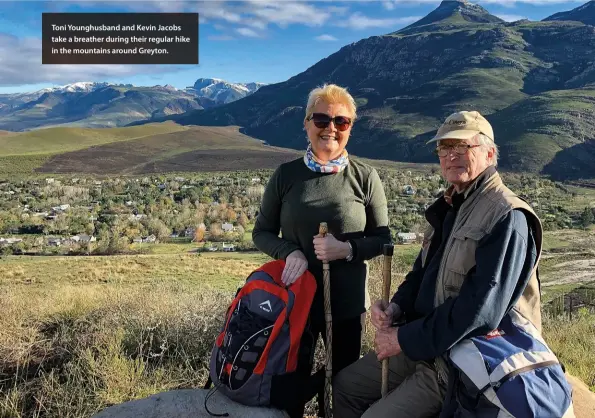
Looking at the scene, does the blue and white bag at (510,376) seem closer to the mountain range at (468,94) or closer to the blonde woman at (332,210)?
the blonde woman at (332,210)

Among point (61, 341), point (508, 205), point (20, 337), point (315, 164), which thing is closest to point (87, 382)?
point (61, 341)

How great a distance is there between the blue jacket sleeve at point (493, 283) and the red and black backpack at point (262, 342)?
2.58 feet

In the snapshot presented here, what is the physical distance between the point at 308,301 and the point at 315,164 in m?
0.78

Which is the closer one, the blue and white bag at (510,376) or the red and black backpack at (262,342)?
the blue and white bag at (510,376)

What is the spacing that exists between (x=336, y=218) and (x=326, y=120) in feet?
1.84

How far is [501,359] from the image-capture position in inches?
75.2

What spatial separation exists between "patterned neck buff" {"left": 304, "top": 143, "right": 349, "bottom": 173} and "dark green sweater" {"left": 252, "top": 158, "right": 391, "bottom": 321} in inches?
1.2

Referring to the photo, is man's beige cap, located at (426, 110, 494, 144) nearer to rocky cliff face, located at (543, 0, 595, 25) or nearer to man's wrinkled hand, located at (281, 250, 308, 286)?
man's wrinkled hand, located at (281, 250, 308, 286)

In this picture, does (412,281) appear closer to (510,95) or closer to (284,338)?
(284,338)

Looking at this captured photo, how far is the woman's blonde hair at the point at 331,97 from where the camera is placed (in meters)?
2.74

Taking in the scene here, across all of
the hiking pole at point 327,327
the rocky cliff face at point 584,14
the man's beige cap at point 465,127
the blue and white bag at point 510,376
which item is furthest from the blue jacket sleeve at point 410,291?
the rocky cliff face at point 584,14

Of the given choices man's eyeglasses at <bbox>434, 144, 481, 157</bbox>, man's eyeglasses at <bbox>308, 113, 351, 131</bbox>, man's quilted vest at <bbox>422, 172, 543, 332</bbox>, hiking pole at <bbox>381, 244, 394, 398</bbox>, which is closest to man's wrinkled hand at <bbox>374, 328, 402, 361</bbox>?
hiking pole at <bbox>381, 244, 394, 398</bbox>

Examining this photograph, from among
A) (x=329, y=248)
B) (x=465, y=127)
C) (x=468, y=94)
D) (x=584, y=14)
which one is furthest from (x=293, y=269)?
(x=584, y=14)

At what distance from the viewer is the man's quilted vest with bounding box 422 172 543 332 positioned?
200 cm
